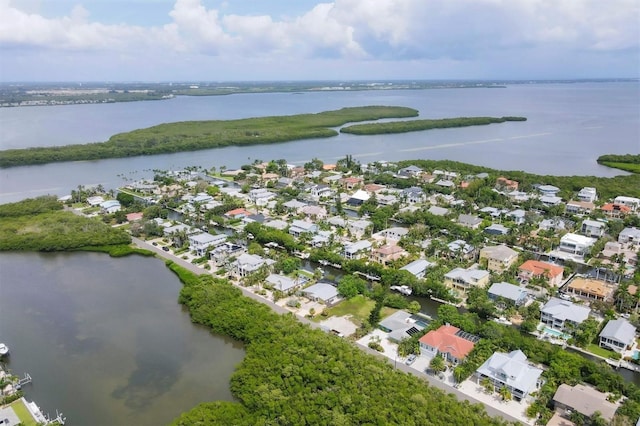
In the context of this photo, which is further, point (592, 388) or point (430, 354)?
point (430, 354)

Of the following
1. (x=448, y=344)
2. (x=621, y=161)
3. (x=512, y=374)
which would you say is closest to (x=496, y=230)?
(x=448, y=344)

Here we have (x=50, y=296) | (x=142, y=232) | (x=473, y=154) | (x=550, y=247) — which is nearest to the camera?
(x=50, y=296)

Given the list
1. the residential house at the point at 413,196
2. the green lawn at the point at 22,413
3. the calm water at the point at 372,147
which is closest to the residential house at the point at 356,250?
the residential house at the point at 413,196

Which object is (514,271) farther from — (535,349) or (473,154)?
(473,154)

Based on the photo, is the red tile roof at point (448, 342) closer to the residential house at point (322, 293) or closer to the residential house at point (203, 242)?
the residential house at point (322, 293)

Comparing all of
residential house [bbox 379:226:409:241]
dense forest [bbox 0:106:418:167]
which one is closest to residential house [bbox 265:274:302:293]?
residential house [bbox 379:226:409:241]

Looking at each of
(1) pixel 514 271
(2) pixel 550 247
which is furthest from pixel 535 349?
(2) pixel 550 247
